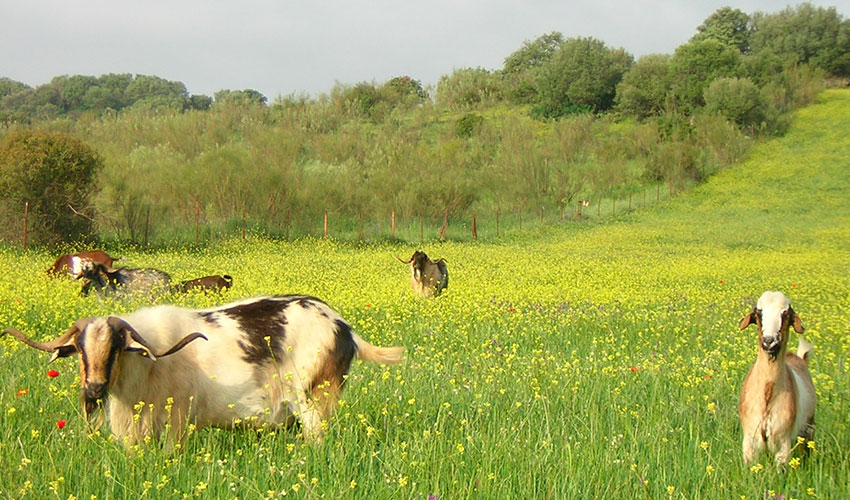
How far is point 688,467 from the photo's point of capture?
191 inches

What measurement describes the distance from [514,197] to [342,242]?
15192mm

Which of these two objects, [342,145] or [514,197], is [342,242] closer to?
[514,197]

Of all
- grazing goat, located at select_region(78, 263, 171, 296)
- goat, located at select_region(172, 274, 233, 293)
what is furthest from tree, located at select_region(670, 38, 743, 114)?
grazing goat, located at select_region(78, 263, 171, 296)

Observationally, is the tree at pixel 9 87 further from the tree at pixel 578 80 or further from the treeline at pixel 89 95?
Result: the tree at pixel 578 80

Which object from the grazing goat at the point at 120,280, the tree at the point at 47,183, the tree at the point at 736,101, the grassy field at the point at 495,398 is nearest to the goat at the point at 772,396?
the grassy field at the point at 495,398

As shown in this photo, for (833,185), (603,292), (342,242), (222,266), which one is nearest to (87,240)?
(222,266)

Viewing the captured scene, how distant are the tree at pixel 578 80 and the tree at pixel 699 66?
7030 millimetres

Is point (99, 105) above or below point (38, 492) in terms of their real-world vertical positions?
above

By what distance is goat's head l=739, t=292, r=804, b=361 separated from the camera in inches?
204

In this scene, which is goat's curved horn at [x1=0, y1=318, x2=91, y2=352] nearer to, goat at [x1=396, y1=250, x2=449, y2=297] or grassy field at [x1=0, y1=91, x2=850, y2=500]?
grassy field at [x1=0, y1=91, x2=850, y2=500]

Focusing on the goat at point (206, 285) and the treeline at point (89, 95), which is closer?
the goat at point (206, 285)

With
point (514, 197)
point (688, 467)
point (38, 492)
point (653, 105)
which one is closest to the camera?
point (38, 492)

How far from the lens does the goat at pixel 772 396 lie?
5168mm

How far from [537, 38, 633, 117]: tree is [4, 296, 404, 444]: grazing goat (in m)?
72.0
